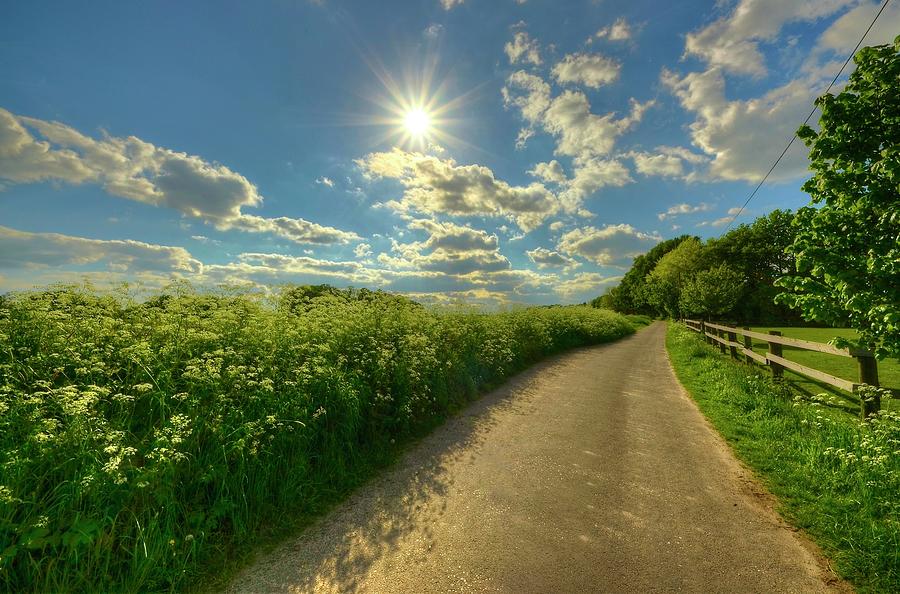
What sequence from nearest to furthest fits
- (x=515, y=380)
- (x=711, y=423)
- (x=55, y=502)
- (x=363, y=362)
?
(x=55, y=502), (x=363, y=362), (x=711, y=423), (x=515, y=380)

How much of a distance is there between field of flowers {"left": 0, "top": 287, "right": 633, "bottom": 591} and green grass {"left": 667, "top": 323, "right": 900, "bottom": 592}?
5.54 m

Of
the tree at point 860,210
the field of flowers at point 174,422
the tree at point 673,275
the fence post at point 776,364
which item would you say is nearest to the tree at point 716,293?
the fence post at point 776,364

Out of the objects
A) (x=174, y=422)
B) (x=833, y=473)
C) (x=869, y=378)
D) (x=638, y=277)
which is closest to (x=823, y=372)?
(x=869, y=378)

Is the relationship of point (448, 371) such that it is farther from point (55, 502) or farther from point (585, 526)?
point (55, 502)

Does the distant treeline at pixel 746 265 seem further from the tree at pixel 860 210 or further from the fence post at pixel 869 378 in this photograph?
the tree at pixel 860 210

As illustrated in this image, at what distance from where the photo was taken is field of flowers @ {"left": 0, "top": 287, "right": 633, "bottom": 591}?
317 cm

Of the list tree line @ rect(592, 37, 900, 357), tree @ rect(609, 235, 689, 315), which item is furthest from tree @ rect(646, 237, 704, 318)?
tree line @ rect(592, 37, 900, 357)

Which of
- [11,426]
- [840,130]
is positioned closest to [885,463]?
[840,130]

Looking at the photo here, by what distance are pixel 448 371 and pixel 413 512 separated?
4.69 metres

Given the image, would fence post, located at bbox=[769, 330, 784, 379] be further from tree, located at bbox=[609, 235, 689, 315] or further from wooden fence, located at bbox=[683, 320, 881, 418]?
tree, located at bbox=[609, 235, 689, 315]

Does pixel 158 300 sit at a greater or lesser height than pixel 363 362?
greater

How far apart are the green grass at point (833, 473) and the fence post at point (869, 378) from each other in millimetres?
589

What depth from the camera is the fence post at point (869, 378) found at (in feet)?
20.4

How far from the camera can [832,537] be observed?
3828 mm
